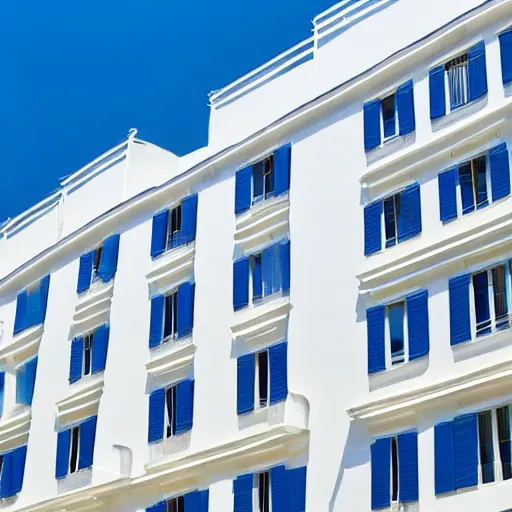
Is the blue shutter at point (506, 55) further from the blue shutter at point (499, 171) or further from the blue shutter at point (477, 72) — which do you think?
the blue shutter at point (499, 171)

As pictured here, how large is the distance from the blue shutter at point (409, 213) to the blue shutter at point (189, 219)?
290 inches

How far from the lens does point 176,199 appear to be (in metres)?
33.6

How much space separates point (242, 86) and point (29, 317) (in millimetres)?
10563

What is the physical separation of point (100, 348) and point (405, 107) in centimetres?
1169

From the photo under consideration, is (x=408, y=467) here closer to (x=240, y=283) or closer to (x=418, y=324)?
(x=418, y=324)

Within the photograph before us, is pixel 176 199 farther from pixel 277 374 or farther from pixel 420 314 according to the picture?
pixel 420 314

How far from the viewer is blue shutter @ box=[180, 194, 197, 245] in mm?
32594

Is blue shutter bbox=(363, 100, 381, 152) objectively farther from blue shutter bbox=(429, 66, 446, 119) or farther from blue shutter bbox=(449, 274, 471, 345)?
blue shutter bbox=(449, 274, 471, 345)

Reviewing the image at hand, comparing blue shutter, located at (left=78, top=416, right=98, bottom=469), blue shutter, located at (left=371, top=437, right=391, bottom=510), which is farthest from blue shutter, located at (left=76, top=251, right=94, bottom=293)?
blue shutter, located at (left=371, top=437, right=391, bottom=510)

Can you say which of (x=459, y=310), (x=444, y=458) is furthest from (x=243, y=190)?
(x=444, y=458)

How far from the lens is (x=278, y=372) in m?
28.2

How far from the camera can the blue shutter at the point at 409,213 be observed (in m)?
26.7

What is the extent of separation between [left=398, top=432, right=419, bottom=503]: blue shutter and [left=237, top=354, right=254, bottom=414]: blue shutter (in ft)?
16.4

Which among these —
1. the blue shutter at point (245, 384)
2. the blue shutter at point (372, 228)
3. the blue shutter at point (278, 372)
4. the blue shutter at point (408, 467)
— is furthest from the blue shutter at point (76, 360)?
the blue shutter at point (408, 467)
